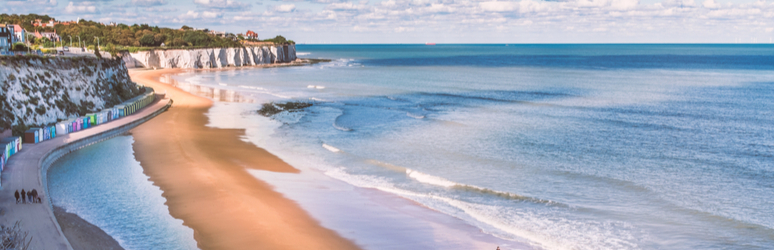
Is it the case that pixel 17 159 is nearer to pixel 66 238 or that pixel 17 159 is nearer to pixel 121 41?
pixel 66 238

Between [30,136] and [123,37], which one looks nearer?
[30,136]

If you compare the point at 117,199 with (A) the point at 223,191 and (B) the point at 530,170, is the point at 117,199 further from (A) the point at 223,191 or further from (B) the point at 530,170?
(B) the point at 530,170

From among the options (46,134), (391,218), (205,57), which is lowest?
(391,218)

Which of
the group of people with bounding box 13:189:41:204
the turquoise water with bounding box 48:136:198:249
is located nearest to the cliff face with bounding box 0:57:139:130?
the turquoise water with bounding box 48:136:198:249

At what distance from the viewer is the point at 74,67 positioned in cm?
4138

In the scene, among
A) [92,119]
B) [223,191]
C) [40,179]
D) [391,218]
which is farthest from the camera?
[92,119]

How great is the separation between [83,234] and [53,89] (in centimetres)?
2431

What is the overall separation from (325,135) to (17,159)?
625 inches

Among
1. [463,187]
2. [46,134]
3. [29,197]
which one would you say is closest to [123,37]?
[46,134]

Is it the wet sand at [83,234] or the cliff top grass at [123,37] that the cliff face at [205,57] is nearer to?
the cliff top grass at [123,37]

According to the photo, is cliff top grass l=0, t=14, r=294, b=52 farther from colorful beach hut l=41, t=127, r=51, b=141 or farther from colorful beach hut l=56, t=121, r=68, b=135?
colorful beach hut l=41, t=127, r=51, b=141

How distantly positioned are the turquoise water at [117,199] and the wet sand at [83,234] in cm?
23

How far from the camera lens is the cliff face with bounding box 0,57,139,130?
31.5 metres

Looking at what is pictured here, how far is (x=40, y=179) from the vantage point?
2108 centimetres
